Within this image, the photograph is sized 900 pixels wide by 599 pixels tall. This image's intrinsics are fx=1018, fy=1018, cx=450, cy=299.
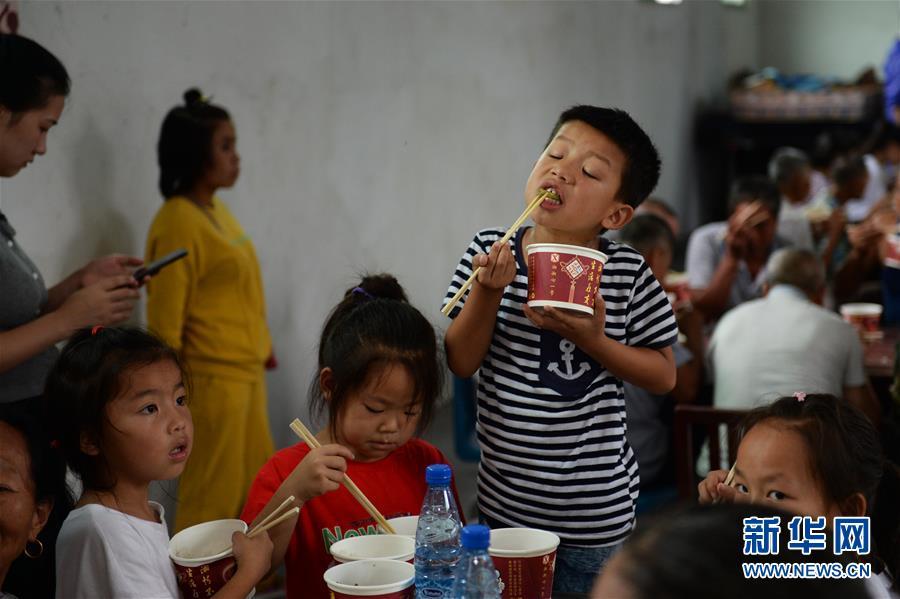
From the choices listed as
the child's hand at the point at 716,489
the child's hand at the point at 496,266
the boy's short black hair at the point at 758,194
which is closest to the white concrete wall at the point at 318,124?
the boy's short black hair at the point at 758,194

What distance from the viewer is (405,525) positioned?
65.9 inches

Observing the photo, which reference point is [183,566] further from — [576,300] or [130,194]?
[130,194]

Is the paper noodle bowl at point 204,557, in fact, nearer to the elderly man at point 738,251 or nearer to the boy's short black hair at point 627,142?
the boy's short black hair at point 627,142

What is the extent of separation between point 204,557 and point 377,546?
0.26 metres

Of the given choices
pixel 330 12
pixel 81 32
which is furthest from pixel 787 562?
pixel 330 12

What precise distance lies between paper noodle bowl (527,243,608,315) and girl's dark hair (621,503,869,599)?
75 centimetres

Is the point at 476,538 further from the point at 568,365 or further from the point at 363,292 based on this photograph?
the point at 363,292

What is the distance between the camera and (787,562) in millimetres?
943

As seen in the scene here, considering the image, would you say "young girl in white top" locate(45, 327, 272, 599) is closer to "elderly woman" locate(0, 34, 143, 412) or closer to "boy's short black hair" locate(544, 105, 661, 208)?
"elderly woman" locate(0, 34, 143, 412)

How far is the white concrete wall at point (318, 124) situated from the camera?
123 inches

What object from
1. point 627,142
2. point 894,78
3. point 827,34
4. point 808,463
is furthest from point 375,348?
point 827,34

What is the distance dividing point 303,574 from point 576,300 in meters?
0.70

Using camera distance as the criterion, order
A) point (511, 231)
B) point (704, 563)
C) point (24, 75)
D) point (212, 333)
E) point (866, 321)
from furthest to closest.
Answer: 1. point (866, 321)
2. point (212, 333)
3. point (24, 75)
4. point (511, 231)
5. point (704, 563)

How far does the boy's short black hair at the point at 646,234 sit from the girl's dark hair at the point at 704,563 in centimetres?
255
